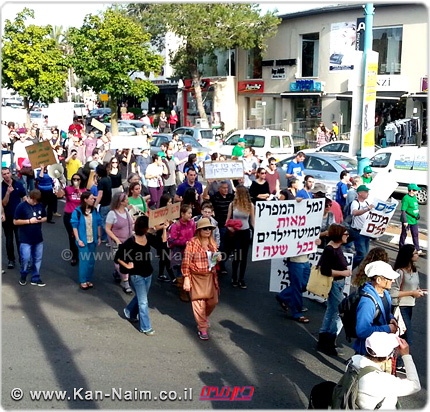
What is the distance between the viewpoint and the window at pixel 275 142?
71.4 ft

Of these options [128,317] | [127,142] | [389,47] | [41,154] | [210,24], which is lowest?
[128,317]

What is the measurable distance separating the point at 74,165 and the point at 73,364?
8498 mm

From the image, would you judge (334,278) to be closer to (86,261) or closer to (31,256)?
(86,261)

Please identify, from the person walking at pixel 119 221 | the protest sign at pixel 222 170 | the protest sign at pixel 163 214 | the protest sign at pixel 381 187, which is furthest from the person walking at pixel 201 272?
the protest sign at pixel 381 187

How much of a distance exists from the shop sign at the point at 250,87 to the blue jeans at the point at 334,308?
32696 mm

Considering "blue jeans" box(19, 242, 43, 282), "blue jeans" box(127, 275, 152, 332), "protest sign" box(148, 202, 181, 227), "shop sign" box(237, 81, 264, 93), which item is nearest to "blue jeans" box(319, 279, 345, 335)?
"blue jeans" box(127, 275, 152, 332)

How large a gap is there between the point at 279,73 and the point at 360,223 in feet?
92.9

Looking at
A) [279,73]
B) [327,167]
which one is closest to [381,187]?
[327,167]

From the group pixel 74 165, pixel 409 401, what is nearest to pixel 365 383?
pixel 409 401

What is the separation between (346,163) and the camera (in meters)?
16.4

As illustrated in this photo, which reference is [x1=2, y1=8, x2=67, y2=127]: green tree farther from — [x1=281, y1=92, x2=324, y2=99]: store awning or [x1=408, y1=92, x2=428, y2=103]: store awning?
[x1=408, y1=92, x2=428, y2=103]: store awning

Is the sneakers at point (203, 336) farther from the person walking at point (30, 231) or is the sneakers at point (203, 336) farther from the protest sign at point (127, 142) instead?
the protest sign at point (127, 142)

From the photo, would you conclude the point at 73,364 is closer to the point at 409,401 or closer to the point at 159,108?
the point at 409,401

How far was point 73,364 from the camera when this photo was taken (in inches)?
260
